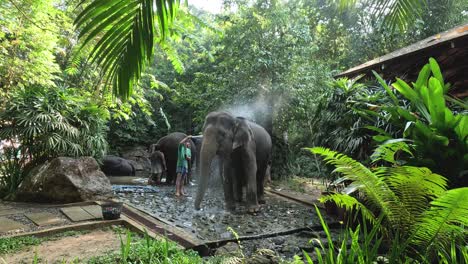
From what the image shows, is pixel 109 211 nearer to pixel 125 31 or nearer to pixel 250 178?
pixel 250 178

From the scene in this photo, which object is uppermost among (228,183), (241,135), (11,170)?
(241,135)

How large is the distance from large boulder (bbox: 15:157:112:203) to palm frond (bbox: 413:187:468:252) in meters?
6.43

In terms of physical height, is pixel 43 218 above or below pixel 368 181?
below

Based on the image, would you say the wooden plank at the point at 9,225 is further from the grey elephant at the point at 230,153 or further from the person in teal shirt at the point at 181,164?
the person in teal shirt at the point at 181,164

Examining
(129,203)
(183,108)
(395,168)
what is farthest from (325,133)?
(183,108)

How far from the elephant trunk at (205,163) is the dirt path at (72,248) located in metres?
1.86

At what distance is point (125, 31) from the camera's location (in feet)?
4.37

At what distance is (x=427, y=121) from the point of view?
358 centimetres

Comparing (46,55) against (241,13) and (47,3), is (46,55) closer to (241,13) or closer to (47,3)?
(47,3)

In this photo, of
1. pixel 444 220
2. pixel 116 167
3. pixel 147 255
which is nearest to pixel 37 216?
Result: pixel 147 255

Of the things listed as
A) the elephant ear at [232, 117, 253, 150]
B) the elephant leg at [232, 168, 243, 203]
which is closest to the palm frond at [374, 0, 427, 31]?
the elephant ear at [232, 117, 253, 150]

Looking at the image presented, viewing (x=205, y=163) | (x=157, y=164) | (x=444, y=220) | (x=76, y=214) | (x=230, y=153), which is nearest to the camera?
(x=444, y=220)

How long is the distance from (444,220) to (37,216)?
605 centimetres

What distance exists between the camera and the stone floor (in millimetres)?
4801
